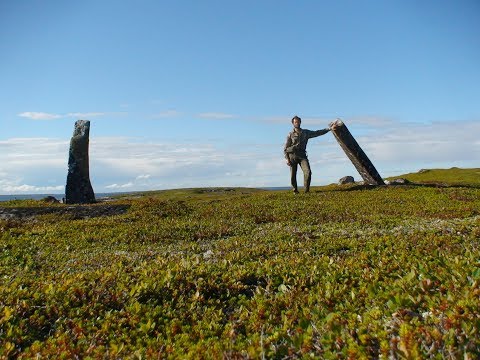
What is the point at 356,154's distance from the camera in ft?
129

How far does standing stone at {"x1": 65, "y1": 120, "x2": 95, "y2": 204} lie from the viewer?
38.2 meters

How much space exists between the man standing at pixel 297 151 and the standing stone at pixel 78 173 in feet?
59.5

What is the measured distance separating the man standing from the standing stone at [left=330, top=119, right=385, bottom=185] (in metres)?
3.73

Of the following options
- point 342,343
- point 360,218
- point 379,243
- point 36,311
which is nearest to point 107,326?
point 36,311

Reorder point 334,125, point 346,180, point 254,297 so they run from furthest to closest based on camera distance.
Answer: point 346,180 < point 334,125 < point 254,297

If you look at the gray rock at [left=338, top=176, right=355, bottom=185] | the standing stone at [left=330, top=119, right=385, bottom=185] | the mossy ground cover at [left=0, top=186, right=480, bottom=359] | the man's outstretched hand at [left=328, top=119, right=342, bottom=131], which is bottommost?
the mossy ground cover at [left=0, top=186, right=480, bottom=359]

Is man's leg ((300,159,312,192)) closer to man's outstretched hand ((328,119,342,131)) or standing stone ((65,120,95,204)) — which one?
man's outstretched hand ((328,119,342,131))

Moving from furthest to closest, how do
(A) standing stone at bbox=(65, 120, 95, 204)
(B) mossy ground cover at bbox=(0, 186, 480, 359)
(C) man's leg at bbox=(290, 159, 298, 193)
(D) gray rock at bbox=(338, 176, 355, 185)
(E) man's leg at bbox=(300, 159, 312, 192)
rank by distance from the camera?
1. (D) gray rock at bbox=(338, 176, 355, 185)
2. (A) standing stone at bbox=(65, 120, 95, 204)
3. (C) man's leg at bbox=(290, 159, 298, 193)
4. (E) man's leg at bbox=(300, 159, 312, 192)
5. (B) mossy ground cover at bbox=(0, 186, 480, 359)

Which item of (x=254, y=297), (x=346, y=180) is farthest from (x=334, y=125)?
(x=254, y=297)

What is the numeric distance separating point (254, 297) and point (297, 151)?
27.5m

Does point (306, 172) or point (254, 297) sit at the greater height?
point (306, 172)

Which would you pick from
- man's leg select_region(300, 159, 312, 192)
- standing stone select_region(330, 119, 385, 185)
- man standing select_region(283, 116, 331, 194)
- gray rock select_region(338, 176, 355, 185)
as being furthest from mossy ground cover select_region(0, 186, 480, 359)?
gray rock select_region(338, 176, 355, 185)

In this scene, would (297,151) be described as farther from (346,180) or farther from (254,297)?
(254,297)

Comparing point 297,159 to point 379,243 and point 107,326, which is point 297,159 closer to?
point 379,243
